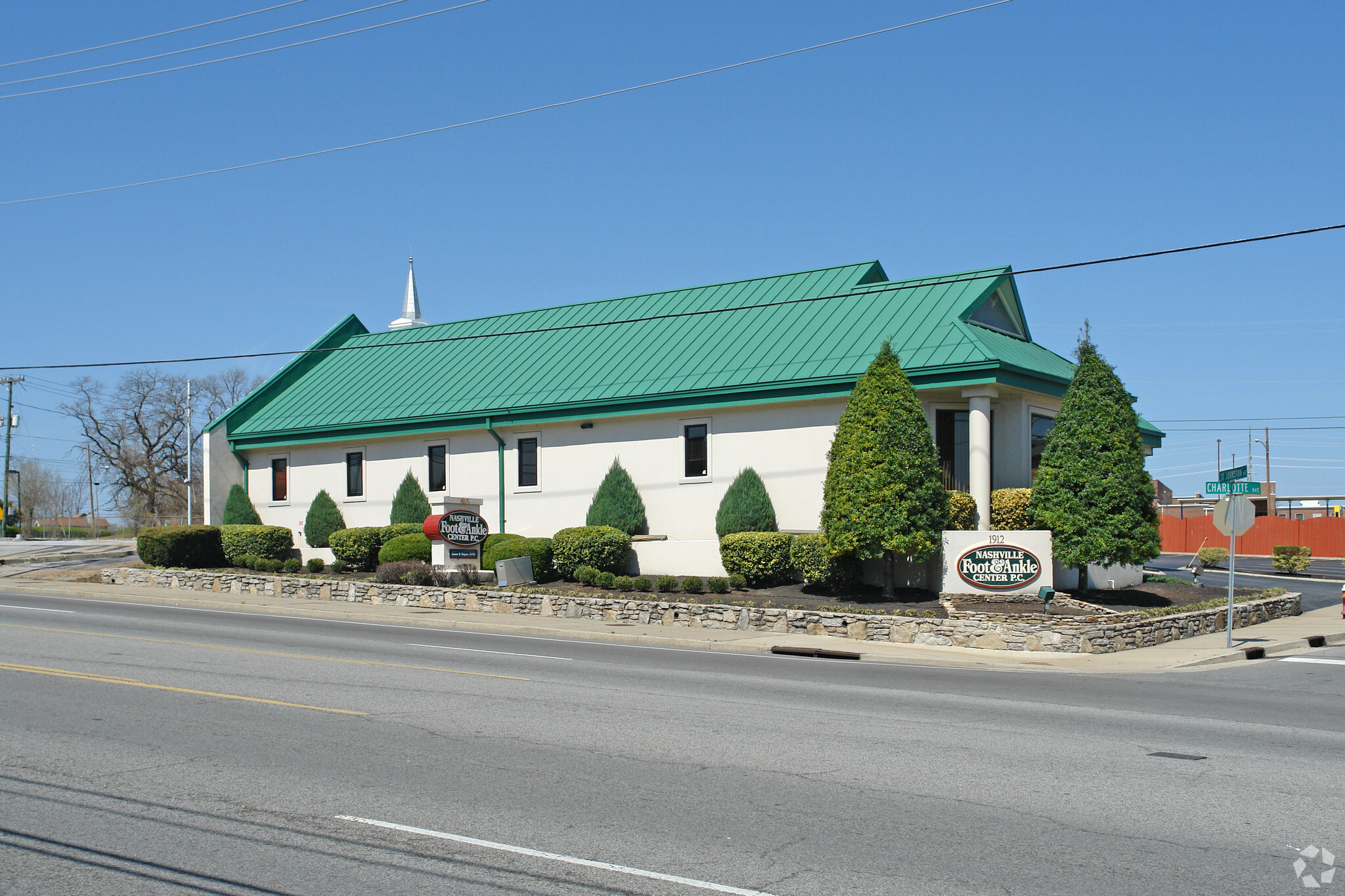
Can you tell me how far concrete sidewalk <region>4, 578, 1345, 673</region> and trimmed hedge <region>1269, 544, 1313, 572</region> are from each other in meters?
11.8

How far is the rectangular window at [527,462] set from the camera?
29.8m

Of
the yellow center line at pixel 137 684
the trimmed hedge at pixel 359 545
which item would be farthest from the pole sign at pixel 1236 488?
the trimmed hedge at pixel 359 545

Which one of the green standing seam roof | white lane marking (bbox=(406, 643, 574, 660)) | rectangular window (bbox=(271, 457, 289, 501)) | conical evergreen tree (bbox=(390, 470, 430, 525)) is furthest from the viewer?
rectangular window (bbox=(271, 457, 289, 501))

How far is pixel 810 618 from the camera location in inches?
790

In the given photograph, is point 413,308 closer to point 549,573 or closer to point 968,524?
point 549,573

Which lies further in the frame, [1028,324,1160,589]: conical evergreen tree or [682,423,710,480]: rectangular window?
[682,423,710,480]: rectangular window

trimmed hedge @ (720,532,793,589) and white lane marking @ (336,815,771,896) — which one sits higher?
trimmed hedge @ (720,532,793,589)

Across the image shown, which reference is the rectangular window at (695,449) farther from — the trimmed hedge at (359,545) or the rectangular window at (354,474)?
the rectangular window at (354,474)

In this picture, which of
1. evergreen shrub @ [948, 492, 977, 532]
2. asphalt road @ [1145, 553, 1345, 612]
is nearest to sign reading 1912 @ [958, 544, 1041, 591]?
evergreen shrub @ [948, 492, 977, 532]

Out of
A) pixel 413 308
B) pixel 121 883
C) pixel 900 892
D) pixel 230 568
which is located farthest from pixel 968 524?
pixel 413 308

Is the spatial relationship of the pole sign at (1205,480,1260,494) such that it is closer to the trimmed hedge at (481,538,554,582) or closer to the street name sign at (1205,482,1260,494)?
the street name sign at (1205,482,1260,494)

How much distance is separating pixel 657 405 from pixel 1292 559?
82.0 ft

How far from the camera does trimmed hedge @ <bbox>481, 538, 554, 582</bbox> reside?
26125 millimetres

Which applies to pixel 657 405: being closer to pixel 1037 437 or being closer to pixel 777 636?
pixel 777 636
